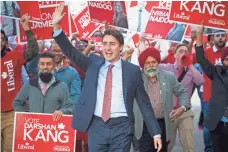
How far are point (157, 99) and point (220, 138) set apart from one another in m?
0.88

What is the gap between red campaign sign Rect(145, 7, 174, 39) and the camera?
9730 mm

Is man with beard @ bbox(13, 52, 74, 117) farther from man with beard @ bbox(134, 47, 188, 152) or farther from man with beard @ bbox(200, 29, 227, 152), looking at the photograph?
man with beard @ bbox(200, 29, 227, 152)

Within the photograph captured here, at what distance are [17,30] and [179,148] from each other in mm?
3523

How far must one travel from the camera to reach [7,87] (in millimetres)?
6648

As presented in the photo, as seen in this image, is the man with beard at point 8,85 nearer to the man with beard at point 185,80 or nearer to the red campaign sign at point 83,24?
the man with beard at point 185,80

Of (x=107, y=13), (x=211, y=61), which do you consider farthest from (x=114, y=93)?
(x=107, y=13)

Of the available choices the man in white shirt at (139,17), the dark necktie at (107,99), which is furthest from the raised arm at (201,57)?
the man in white shirt at (139,17)

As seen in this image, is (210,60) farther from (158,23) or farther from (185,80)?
(158,23)

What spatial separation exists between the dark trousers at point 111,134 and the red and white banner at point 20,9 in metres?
3.53

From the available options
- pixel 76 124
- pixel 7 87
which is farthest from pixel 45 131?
pixel 76 124

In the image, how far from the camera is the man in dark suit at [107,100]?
4754 millimetres

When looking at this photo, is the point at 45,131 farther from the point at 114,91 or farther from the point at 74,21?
the point at 74,21

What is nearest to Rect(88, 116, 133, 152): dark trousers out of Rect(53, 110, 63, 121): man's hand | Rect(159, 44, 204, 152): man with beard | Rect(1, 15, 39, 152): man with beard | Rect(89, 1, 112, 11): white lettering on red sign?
Rect(53, 110, 63, 121): man's hand

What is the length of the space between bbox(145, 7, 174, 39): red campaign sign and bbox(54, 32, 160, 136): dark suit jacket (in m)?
4.84
